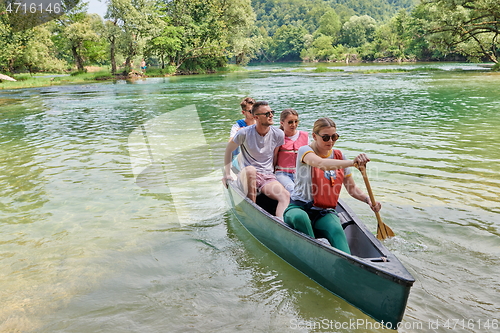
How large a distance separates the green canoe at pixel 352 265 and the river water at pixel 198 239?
183 mm

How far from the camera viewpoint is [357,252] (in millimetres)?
4117

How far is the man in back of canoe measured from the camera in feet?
17.3

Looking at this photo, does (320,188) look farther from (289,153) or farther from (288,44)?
(288,44)

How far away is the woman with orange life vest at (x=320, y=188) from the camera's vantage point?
383 cm

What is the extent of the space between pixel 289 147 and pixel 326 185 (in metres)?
1.66

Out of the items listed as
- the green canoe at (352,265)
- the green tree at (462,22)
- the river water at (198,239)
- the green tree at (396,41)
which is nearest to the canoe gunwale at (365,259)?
the green canoe at (352,265)

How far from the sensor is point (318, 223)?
4074mm

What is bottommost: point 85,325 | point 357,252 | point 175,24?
point 85,325

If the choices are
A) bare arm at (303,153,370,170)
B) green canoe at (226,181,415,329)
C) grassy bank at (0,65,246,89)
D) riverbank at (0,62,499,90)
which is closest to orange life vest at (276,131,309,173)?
green canoe at (226,181,415,329)

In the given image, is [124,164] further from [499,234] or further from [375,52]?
[375,52]

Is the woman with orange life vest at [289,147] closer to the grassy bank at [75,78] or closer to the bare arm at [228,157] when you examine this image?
the bare arm at [228,157]

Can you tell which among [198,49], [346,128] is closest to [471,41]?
[198,49]

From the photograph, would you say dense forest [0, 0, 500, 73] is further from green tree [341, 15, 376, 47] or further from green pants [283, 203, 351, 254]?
green pants [283, 203, 351, 254]

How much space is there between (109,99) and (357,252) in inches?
929
